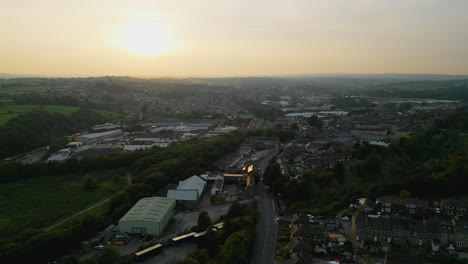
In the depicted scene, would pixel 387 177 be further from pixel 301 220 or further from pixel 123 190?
pixel 123 190

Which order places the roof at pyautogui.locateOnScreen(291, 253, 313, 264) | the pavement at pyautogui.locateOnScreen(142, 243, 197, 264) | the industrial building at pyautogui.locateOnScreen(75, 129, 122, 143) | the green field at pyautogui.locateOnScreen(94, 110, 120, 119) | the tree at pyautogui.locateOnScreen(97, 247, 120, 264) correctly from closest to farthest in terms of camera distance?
the roof at pyautogui.locateOnScreen(291, 253, 313, 264) → the tree at pyautogui.locateOnScreen(97, 247, 120, 264) → the pavement at pyautogui.locateOnScreen(142, 243, 197, 264) → the industrial building at pyautogui.locateOnScreen(75, 129, 122, 143) → the green field at pyautogui.locateOnScreen(94, 110, 120, 119)

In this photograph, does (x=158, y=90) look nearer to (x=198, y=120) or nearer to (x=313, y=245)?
(x=198, y=120)

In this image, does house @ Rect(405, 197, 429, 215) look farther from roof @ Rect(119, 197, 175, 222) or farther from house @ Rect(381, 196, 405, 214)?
roof @ Rect(119, 197, 175, 222)

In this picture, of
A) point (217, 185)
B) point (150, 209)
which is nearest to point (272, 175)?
point (217, 185)

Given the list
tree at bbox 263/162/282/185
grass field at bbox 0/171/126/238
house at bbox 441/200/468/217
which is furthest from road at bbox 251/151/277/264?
grass field at bbox 0/171/126/238

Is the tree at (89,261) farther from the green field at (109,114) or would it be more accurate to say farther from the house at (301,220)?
the green field at (109,114)

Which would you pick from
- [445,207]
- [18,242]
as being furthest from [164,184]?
[445,207]

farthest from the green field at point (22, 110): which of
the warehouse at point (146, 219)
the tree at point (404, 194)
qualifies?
the tree at point (404, 194)
